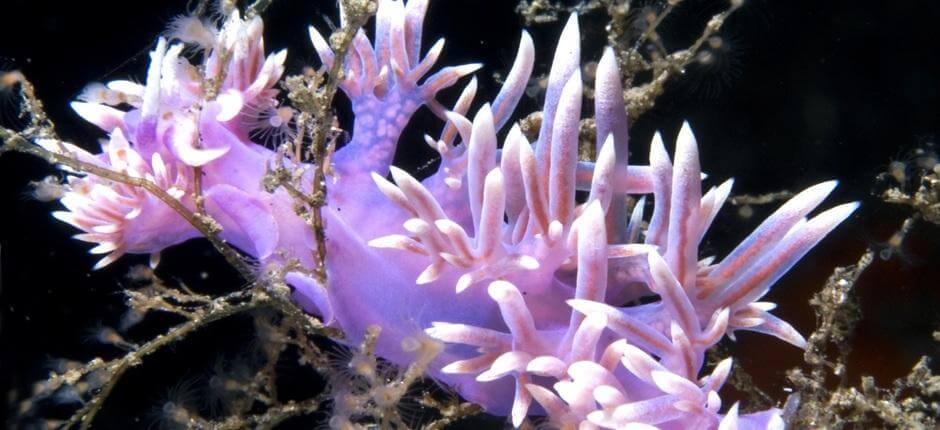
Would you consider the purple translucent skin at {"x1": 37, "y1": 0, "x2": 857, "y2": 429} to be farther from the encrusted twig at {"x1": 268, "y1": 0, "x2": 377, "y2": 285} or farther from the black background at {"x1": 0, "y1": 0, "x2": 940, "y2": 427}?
the black background at {"x1": 0, "y1": 0, "x2": 940, "y2": 427}

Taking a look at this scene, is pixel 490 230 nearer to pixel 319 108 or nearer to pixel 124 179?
pixel 319 108

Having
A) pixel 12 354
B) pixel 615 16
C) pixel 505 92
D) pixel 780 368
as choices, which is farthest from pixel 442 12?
pixel 12 354

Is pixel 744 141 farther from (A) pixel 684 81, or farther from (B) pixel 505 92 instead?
(B) pixel 505 92

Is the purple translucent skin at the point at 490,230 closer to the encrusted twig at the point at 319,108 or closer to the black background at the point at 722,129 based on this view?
the encrusted twig at the point at 319,108

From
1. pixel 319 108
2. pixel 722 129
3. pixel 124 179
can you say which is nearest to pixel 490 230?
pixel 319 108

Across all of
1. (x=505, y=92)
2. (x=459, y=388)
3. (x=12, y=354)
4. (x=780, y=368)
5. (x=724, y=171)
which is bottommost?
(x=12, y=354)

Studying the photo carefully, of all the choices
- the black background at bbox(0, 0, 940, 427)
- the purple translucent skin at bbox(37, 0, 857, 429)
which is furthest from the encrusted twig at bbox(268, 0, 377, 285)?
the black background at bbox(0, 0, 940, 427)
